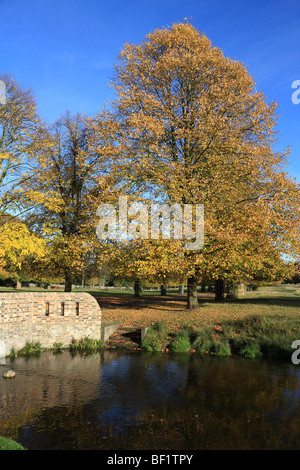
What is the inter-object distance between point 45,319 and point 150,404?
8553 mm

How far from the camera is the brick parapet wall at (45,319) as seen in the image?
14875mm

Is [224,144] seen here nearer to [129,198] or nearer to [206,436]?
[129,198]

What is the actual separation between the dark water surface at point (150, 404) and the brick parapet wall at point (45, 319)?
5.28 ft

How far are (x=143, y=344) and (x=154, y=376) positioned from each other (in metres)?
4.62

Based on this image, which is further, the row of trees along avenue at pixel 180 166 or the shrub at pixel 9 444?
the row of trees along avenue at pixel 180 166

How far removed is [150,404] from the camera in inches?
371

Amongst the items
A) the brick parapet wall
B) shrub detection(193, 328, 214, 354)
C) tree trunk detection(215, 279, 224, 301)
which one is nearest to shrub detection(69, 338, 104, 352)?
the brick parapet wall

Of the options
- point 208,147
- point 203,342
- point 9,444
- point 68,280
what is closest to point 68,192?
point 68,280

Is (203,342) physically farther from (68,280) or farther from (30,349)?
(68,280)

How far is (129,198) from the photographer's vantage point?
2084 cm

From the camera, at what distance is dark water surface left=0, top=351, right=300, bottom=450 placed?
7.33 meters

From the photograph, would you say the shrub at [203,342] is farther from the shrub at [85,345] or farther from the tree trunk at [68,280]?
the tree trunk at [68,280]

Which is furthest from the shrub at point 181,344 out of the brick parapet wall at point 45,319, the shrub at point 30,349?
the shrub at point 30,349

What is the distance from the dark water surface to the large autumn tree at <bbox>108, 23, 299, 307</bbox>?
7512mm
